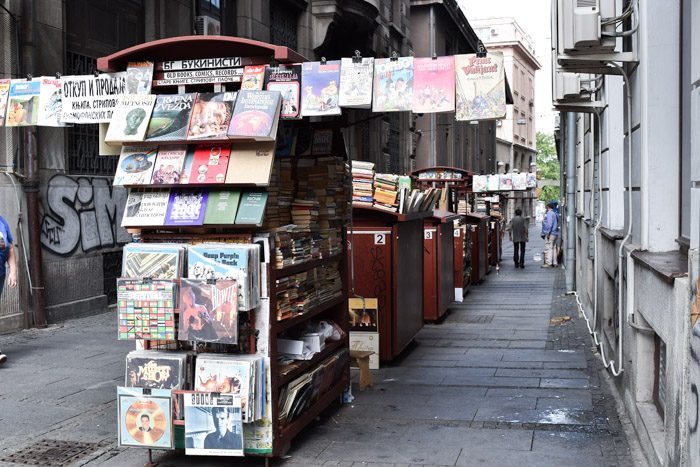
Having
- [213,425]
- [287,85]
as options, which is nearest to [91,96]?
[287,85]

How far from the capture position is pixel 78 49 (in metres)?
13.2

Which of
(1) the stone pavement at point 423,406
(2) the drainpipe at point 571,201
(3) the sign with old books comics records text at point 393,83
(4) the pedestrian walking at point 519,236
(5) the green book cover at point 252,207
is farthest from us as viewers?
(4) the pedestrian walking at point 519,236

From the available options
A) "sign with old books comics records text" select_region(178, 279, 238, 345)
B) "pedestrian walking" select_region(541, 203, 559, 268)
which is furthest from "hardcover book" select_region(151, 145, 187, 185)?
"pedestrian walking" select_region(541, 203, 559, 268)

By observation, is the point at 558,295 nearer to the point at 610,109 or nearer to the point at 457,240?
the point at 457,240

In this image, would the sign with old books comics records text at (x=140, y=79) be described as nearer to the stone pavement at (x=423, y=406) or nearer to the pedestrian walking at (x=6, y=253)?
the stone pavement at (x=423, y=406)

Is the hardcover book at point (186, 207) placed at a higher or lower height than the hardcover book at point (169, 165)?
lower

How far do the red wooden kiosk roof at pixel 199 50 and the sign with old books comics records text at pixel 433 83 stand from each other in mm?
936

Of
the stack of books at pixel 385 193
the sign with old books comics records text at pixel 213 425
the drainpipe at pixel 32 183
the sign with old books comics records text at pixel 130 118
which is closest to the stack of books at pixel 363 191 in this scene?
the stack of books at pixel 385 193

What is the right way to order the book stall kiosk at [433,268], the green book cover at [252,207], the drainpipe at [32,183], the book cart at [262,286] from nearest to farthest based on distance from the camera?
1. the green book cover at [252,207]
2. the book cart at [262,286]
3. the drainpipe at [32,183]
4. the book stall kiosk at [433,268]

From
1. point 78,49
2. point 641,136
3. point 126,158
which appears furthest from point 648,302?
point 78,49

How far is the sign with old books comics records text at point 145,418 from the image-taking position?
5594 millimetres

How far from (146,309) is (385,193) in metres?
4.67

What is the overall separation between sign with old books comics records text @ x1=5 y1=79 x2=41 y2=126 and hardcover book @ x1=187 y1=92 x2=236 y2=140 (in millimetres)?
2107

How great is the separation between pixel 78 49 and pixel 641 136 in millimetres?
10180
